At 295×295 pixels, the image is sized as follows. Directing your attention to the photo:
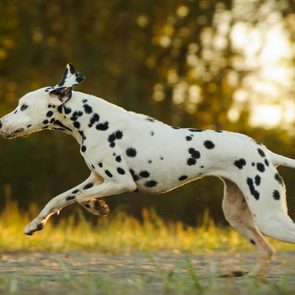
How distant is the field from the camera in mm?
6078

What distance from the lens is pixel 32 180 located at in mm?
15492

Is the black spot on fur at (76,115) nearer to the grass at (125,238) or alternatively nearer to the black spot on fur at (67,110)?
the black spot on fur at (67,110)

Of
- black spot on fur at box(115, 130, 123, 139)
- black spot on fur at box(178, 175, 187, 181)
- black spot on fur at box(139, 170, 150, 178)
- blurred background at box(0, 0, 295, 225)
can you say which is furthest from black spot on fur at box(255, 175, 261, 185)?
blurred background at box(0, 0, 295, 225)

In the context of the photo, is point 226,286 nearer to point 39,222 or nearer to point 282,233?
point 282,233

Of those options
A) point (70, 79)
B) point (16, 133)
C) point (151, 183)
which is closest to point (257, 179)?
point (151, 183)

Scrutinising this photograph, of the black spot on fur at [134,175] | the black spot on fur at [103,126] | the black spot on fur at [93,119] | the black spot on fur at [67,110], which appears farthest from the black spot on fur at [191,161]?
the black spot on fur at [67,110]

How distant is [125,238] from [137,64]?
5.64 metres

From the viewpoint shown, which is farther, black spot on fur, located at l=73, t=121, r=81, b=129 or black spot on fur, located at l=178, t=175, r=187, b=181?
black spot on fur, located at l=73, t=121, r=81, b=129

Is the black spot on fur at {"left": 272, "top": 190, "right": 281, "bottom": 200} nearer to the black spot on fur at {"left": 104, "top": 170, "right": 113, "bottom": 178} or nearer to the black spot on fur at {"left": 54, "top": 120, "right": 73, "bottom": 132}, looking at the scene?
the black spot on fur at {"left": 104, "top": 170, "right": 113, "bottom": 178}

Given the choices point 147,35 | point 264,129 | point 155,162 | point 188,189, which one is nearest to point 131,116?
point 155,162

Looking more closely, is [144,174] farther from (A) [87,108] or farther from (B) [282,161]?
(B) [282,161]

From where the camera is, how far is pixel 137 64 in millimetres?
15852

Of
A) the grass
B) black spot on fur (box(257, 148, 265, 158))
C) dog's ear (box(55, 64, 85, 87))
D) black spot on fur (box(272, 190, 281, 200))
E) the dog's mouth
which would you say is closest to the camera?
black spot on fur (box(272, 190, 281, 200))

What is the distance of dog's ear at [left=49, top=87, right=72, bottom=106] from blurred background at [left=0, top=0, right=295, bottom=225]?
730 cm
